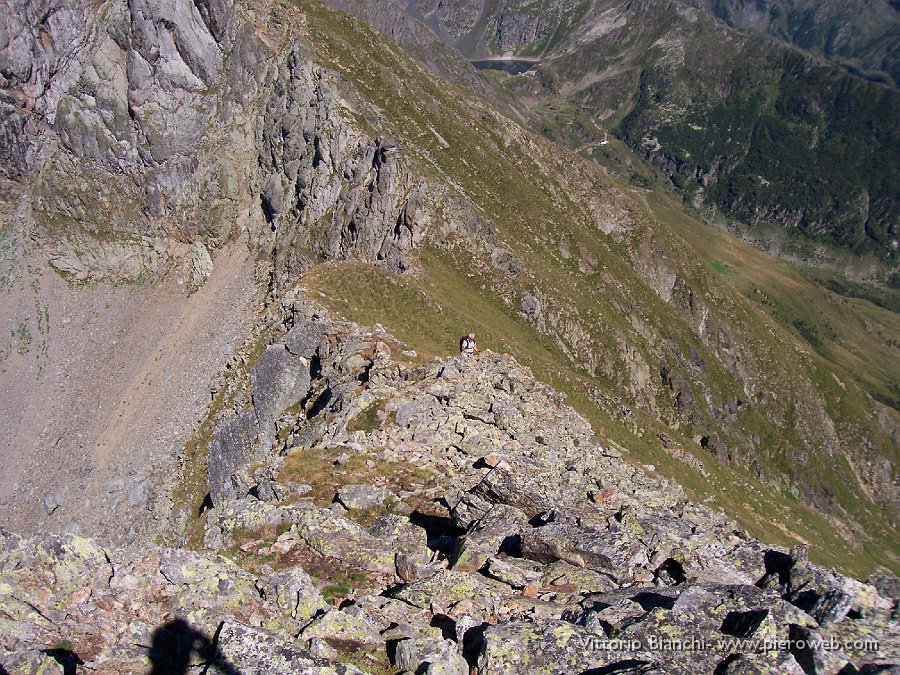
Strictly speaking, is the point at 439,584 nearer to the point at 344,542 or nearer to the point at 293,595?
the point at 293,595

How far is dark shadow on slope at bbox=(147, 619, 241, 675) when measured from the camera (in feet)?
39.0

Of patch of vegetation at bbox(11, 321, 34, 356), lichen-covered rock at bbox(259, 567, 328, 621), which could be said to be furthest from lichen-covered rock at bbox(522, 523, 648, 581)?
patch of vegetation at bbox(11, 321, 34, 356)

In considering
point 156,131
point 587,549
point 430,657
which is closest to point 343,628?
point 430,657

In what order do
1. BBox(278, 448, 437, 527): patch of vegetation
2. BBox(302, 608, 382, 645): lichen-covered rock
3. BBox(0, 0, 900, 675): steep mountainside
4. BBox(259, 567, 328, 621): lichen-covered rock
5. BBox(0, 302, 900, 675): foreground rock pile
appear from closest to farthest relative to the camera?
BBox(0, 302, 900, 675): foreground rock pile
BBox(302, 608, 382, 645): lichen-covered rock
BBox(0, 0, 900, 675): steep mountainside
BBox(259, 567, 328, 621): lichen-covered rock
BBox(278, 448, 437, 527): patch of vegetation

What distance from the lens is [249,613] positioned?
13.6m

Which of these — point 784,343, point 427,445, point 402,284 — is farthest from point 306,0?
point 784,343

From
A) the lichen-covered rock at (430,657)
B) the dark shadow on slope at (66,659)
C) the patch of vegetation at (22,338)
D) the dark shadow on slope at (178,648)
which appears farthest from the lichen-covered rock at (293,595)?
the patch of vegetation at (22,338)

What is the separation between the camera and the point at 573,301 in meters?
102

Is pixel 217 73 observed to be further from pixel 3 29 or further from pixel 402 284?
pixel 402 284

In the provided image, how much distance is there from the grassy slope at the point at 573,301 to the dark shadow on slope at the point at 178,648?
1449 inches

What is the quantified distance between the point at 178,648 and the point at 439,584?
6.64 meters

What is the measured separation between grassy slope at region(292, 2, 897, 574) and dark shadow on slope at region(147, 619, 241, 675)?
1449 inches

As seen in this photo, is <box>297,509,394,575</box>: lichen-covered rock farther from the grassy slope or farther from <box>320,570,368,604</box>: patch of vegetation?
the grassy slope

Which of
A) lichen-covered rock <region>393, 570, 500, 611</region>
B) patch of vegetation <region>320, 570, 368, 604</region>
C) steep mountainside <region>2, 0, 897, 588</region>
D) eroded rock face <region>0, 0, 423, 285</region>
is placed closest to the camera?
lichen-covered rock <region>393, 570, 500, 611</region>
